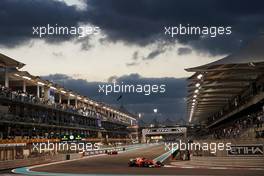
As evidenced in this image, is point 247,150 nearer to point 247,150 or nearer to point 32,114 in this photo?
point 247,150

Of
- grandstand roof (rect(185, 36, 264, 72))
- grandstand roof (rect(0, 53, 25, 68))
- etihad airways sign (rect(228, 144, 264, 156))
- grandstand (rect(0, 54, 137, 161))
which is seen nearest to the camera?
grandstand roof (rect(185, 36, 264, 72))

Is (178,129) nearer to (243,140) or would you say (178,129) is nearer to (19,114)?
(19,114)

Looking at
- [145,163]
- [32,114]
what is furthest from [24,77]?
[145,163]

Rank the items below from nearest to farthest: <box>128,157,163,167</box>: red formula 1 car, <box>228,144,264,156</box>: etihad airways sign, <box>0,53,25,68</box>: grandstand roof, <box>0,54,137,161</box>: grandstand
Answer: <box>228,144,264,156</box>: etihad airways sign < <box>128,157,163,167</box>: red formula 1 car < <box>0,54,137,161</box>: grandstand < <box>0,53,25,68</box>: grandstand roof

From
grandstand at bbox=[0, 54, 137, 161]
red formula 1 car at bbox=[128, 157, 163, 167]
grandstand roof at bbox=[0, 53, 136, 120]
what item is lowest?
red formula 1 car at bbox=[128, 157, 163, 167]

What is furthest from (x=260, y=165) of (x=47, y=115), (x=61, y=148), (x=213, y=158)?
(x=47, y=115)

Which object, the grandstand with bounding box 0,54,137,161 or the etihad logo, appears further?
the grandstand with bounding box 0,54,137,161

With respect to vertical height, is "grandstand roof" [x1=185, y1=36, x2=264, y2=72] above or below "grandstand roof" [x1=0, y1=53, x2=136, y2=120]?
below

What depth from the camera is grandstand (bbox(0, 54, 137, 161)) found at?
55156 mm

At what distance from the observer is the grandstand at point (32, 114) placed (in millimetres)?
55156

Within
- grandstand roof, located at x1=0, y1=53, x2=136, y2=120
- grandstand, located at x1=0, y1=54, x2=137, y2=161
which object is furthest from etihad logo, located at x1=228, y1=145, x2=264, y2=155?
grandstand roof, located at x1=0, y1=53, x2=136, y2=120

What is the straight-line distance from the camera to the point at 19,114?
6494cm

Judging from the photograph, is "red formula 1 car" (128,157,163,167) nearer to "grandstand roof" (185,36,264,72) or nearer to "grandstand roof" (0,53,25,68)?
"grandstand roof" (185,36,264,72)

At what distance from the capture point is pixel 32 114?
229 ft
